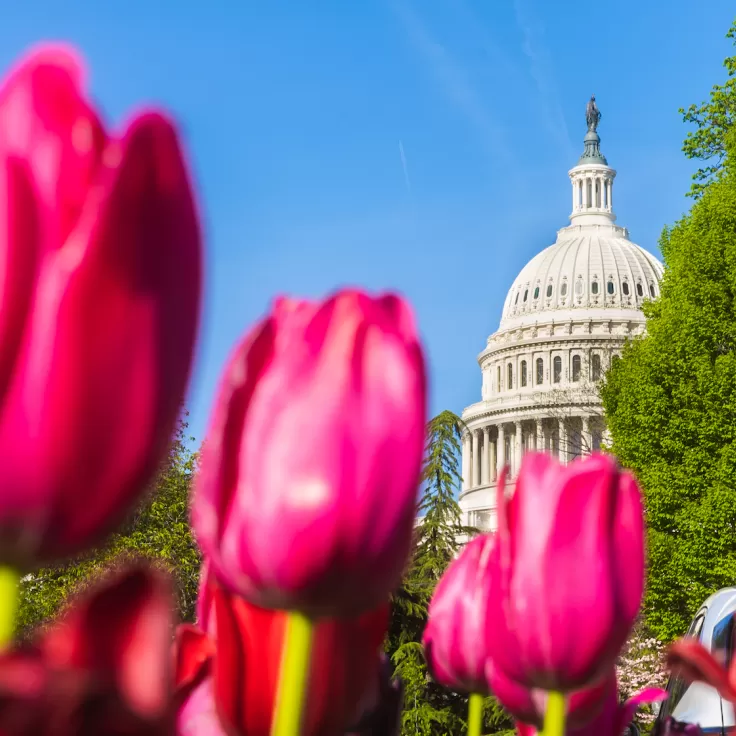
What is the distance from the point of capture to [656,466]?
27.3 m

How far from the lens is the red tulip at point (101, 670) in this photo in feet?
1.86

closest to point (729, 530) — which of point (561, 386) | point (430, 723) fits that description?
point (430, 723)

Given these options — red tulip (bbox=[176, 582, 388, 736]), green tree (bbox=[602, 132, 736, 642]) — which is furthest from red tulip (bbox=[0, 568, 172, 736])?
green tree (bbox=[602, 132, 736, 642])

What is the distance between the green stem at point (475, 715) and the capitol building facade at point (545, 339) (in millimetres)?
82389

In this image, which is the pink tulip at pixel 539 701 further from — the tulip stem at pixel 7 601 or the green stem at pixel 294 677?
the tulip stem at pixel 7 601

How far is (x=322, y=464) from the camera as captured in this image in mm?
894


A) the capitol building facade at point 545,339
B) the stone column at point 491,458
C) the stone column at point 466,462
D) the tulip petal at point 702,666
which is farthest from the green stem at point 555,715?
the stone column at point 466,462

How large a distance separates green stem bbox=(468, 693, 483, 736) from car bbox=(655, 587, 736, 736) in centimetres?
41

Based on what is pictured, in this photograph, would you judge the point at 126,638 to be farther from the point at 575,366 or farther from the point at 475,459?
the point at 475,459

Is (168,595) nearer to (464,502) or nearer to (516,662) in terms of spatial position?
(516,662)

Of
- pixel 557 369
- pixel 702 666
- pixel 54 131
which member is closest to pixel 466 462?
pixel 557 369

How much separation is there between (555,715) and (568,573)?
0.43 feet

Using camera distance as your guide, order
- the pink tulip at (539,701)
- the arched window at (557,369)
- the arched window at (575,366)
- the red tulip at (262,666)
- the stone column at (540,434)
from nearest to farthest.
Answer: the red tulip at (262,666)
the pink tulip at (539,701)
the stone column at (540,434)
the arched window at (575,366)
the arched window at (557,369)

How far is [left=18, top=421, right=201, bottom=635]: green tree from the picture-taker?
23578mm
